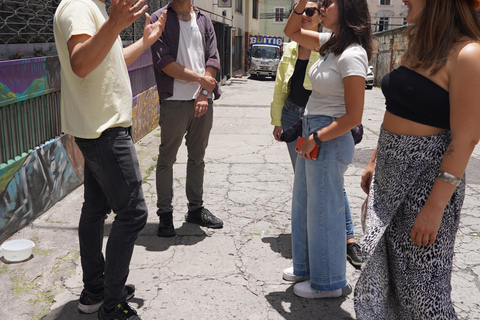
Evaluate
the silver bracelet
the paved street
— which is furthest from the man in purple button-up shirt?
the silver bracelet

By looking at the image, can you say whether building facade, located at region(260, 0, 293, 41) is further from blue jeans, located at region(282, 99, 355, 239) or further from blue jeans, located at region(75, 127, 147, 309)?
blue jeans, located at region(75, 127, 147, 309)

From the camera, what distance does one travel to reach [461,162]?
1769mm

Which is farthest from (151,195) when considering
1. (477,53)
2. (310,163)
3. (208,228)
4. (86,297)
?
(477,53)

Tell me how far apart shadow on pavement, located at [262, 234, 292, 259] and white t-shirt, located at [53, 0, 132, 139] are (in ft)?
5.68

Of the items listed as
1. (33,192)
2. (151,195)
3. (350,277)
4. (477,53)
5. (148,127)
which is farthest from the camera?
(148,127)

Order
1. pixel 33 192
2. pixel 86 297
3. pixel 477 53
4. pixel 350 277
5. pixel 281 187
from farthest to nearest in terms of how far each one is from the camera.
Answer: pixel 281 187 < pixel 33 192 < pixel 350 277 < pixel 86 297 < pixel 477 53

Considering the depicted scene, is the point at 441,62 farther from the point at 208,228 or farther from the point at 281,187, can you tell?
the point at 281,187

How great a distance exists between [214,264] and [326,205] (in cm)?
105

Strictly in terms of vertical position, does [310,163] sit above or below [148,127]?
above

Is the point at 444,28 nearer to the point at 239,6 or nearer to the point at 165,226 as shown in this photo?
the point at 165,226

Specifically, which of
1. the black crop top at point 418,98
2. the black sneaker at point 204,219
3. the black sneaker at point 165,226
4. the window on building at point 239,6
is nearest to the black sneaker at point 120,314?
the black sneaker at point 165,226

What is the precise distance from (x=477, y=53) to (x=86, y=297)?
7.55ft

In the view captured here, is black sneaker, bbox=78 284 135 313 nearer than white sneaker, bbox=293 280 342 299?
Yes

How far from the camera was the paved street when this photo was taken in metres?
2.80
